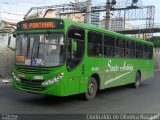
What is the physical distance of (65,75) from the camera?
422 inches

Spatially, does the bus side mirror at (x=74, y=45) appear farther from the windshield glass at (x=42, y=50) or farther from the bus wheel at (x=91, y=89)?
the bus wheel at (x=91, y=89)

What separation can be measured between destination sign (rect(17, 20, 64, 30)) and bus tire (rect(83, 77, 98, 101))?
2676 millimetres

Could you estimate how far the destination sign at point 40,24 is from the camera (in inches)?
430

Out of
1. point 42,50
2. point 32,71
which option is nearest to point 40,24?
point 42,50

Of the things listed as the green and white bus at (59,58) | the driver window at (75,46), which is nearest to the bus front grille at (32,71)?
the green and white bus at (59,58)

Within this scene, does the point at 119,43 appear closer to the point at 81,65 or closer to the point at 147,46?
the point at 81,65

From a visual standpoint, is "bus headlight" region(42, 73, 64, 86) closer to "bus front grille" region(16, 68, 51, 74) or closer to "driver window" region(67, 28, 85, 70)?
"bus front grille" region(16, 68, 51, 74)

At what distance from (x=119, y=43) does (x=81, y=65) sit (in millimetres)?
4043

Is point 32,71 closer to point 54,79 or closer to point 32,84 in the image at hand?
point 32,84

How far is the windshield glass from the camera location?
421 inches

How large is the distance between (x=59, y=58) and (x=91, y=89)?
8.36ft

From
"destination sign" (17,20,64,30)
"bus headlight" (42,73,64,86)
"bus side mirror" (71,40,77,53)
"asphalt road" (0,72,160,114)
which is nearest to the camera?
"asphalt road" (0,72,160,114)

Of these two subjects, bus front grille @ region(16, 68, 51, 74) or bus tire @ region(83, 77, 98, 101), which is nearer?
bus front grille @ region(16, 68, 51, 74)

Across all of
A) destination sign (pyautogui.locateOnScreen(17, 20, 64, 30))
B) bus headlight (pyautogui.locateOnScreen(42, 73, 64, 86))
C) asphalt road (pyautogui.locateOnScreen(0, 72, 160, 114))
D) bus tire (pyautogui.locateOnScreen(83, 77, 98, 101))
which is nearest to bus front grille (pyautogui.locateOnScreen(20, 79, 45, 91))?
bus headlight (pyautogui.locateOnScreen(42, 73, 64, 86))
